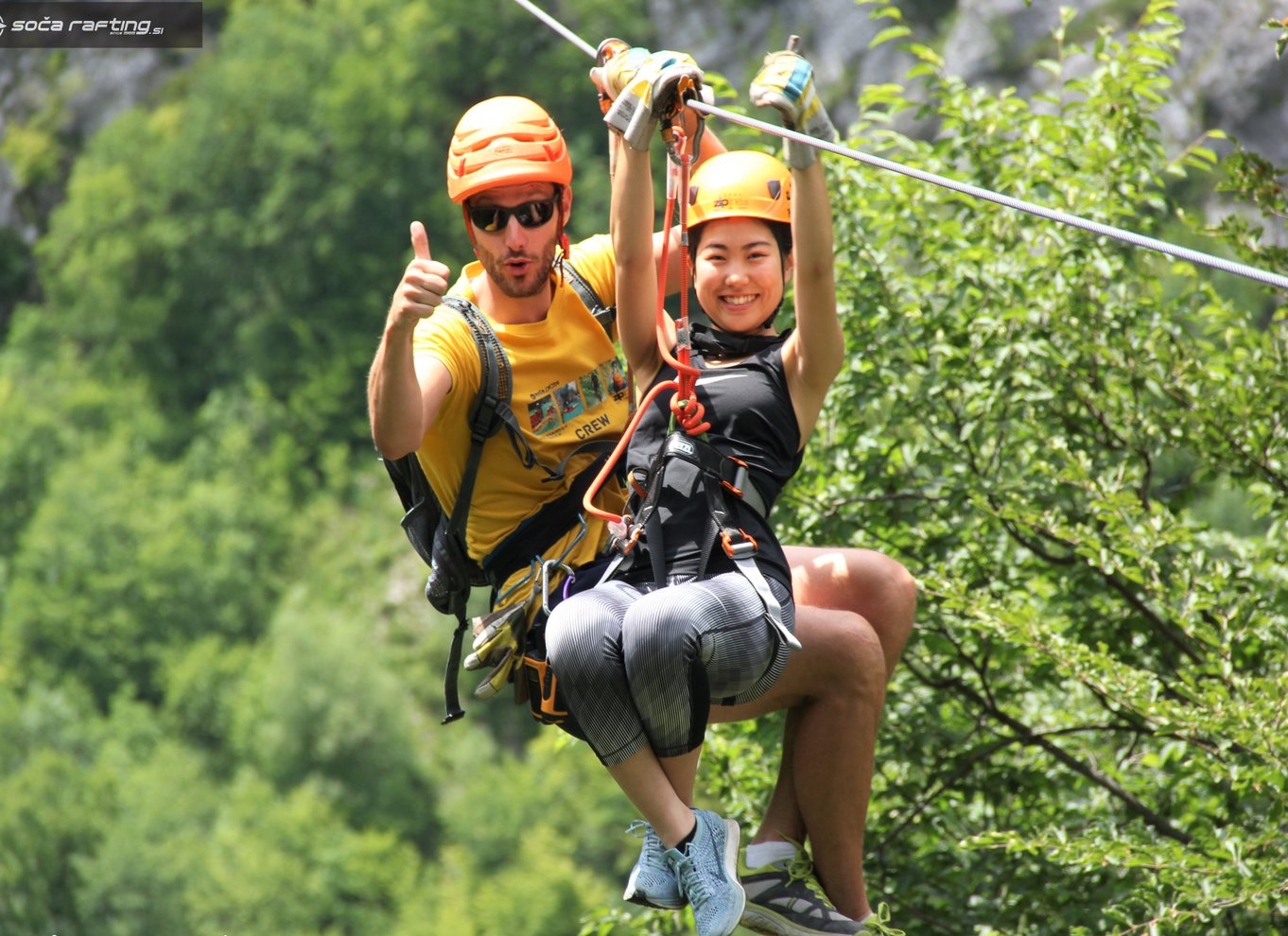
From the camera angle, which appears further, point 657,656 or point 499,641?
point 499,641

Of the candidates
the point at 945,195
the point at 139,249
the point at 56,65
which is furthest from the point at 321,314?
the point at 945,195

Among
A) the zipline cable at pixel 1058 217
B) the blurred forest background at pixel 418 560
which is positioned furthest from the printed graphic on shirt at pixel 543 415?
the blurred forest background at pixel 418 560

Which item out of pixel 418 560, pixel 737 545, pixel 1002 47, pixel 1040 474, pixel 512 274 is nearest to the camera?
pixel 737 545

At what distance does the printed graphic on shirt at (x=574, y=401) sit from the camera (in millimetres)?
4906

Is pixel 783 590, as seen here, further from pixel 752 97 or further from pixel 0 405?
pixel 0 405

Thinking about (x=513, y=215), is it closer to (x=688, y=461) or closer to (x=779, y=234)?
(x=779, y=234)

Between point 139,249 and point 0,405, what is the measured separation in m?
7.38

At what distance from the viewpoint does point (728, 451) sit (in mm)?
4621

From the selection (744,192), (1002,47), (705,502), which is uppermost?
(1002,47)

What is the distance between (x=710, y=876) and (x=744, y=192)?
5.48 feet

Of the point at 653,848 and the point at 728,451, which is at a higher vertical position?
the point at 728,451

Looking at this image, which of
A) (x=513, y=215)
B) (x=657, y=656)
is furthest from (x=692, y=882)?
(x=513, y=215)

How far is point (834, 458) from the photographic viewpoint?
7.50 metres

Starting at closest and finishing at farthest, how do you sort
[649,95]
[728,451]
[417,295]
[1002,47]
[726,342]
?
[417,295] < [649,95] < [728,451] < [726,342] < [1002,47]
